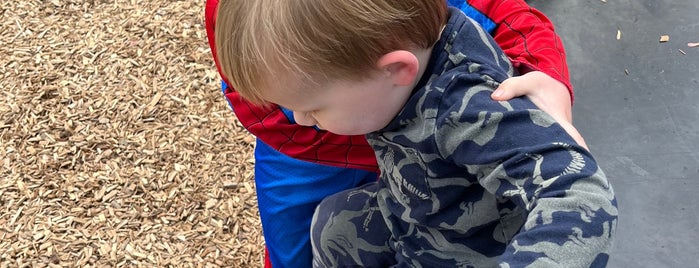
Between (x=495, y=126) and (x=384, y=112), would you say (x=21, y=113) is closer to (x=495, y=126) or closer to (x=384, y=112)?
(x=384, y=112)

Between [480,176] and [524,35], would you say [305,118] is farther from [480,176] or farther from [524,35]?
[524,35]

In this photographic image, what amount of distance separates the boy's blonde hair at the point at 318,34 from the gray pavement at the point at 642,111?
1.68 m

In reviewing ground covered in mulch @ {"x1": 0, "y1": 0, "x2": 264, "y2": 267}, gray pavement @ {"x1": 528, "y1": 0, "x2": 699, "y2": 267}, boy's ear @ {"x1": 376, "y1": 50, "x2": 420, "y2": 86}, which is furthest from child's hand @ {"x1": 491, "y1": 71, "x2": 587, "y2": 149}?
ground covered in mulch @ {"x1": 0, "y1": 0, "x2": 264, "y2": 267}

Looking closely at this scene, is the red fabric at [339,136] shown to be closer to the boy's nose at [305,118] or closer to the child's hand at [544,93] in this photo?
the child's hand at [544,93]

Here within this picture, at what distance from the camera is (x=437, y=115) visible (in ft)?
4.50

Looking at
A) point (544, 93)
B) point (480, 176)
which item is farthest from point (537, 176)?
point (544, 93)

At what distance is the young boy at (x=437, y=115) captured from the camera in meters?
1.18

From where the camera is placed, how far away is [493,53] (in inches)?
57.5

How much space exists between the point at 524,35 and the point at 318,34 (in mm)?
886

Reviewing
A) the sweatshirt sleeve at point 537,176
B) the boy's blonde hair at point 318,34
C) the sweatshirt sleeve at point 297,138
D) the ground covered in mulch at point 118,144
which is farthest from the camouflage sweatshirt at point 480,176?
the ground covered in mulch at point 118,144

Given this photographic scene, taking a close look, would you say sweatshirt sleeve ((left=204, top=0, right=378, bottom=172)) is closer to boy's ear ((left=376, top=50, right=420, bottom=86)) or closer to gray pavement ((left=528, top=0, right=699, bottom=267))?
boy's ear ((left=376, top=50, right=420, bottom=86))

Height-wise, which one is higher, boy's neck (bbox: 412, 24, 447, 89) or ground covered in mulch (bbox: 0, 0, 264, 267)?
boy's neck (bbox: 412, 24, 447, 89)

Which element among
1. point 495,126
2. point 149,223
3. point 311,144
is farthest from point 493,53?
point 149,223

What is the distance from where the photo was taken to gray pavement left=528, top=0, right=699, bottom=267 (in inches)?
109
